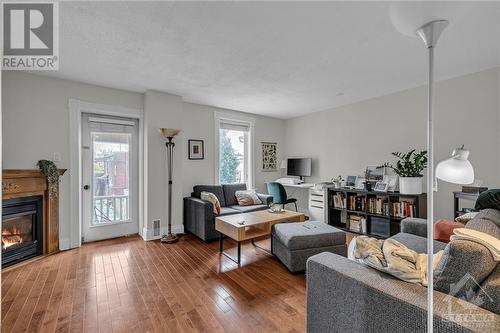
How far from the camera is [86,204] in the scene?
11.6 feet

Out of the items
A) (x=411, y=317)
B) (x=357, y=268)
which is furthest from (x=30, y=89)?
(x=411, y=317)

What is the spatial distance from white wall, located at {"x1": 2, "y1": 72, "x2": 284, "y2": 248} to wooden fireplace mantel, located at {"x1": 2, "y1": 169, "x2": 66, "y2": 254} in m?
0.10

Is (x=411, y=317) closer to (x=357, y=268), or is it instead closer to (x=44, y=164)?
(x=357, y=268)

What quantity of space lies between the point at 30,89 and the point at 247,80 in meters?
2.73

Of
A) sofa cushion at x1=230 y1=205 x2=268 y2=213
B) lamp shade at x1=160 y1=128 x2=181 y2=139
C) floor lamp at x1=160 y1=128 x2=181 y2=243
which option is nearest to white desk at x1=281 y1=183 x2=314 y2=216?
sofa cushion at x1=230 y1=205 x2=268 y2=213

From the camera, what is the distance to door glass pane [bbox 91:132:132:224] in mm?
3643

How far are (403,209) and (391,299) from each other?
111 inches

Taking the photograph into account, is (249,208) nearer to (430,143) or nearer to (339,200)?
(339,200)

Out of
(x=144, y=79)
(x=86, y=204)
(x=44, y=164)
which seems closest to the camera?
(x=44, y=164)

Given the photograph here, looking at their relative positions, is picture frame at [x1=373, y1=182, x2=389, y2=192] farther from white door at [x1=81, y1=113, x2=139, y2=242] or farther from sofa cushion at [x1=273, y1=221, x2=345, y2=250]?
white door at [x1=81, y1=113, x2=139, y2=242]

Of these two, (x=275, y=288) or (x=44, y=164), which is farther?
(x=44, y=164)

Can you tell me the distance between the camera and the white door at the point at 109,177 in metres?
3.55

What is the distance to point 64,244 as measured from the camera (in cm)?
324

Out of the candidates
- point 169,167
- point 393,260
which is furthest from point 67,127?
point 393,260
